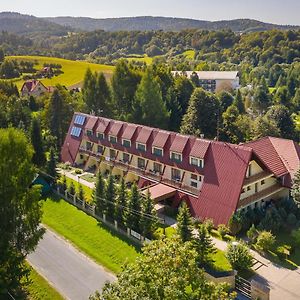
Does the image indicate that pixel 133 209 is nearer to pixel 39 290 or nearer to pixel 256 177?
pixel 39 290

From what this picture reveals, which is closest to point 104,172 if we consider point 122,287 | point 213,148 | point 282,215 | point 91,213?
point 91,213

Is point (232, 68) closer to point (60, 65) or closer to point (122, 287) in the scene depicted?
point (60, 65)

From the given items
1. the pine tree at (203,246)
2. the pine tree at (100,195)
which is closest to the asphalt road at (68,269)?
the pine tree at (100,195)

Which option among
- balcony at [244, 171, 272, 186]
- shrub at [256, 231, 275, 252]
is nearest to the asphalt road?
shrub at [256, 231, 275, 252]

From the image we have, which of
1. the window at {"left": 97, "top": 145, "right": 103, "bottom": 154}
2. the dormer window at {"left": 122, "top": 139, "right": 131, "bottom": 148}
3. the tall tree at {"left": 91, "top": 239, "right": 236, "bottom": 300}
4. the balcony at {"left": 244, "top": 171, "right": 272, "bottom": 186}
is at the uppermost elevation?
the tall tree at {"left": 91, "top": 239, "right": 236, "bottom": 300}

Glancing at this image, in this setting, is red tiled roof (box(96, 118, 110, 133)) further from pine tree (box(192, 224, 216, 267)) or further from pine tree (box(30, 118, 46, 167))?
pine tree (box(192, 224, 216, 267))

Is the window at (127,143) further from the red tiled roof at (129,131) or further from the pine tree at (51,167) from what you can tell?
the pine tree at (51,167)
